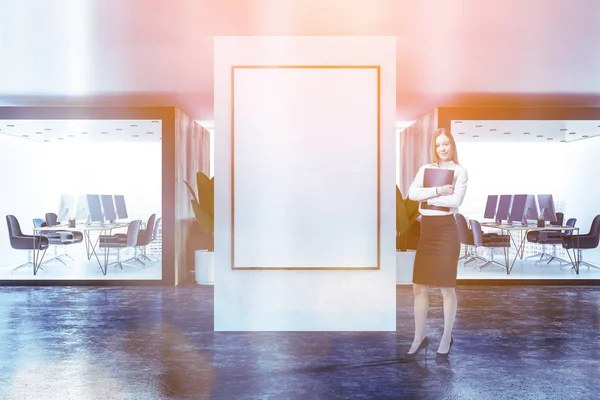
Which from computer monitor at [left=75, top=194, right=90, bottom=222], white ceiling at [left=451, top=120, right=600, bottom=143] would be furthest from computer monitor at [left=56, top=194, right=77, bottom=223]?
white ceiling at [left=451, top=120, right=600, bottom=143]

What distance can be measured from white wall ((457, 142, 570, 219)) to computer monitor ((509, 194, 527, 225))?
3.11 metres

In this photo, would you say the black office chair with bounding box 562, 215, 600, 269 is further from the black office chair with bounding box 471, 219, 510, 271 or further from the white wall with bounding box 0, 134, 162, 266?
the white wall with bounding box 0, 134, 162, 266

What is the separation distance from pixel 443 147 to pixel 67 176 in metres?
9.85

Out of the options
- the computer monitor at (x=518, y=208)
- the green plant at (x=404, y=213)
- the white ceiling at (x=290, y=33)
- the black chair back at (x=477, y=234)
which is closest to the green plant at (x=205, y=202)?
the white ceiling at (x=290, y=33)

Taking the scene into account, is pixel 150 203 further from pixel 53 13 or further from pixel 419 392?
pixel 419 392

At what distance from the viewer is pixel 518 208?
7.70m

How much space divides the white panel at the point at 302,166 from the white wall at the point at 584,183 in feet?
22.2

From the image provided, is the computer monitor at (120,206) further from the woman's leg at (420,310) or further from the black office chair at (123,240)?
the woman's leg at (420,310)

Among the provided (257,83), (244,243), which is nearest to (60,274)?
(244,243)

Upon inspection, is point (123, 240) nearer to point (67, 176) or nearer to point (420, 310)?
point (67, 176)

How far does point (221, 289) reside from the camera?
3.98 metres

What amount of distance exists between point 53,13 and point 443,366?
374cm

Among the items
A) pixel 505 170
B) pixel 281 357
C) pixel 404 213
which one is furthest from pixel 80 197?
pixel 505 170

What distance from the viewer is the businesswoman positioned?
10.4 feet
